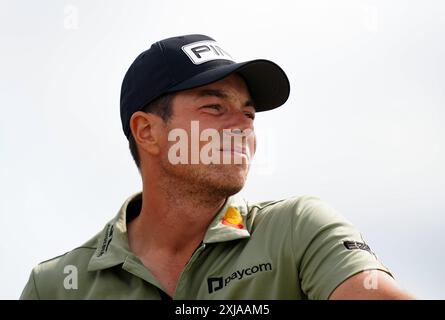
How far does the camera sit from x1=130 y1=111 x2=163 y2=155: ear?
14.3 feet

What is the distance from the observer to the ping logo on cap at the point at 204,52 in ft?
14.2

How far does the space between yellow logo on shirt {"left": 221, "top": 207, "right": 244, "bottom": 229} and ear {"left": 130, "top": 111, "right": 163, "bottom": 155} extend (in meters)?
0.61

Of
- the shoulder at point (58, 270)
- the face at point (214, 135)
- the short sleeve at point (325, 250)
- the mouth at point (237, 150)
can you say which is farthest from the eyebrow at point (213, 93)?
the shoulder at point (58, 270)

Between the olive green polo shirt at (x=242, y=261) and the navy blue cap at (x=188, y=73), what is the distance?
0.69 metres

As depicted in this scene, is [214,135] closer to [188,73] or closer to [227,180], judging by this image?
[227,180]

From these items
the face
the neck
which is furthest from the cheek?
the neck

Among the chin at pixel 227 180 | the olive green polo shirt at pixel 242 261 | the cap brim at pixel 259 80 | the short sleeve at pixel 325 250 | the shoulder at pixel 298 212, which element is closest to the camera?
the short sleeve at pixel 325 250

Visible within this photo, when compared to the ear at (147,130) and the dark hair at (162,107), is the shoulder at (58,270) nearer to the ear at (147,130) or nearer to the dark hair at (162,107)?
the ear at (147,130)

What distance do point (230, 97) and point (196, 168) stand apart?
467 millimetres

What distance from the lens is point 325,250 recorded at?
3.32 metres

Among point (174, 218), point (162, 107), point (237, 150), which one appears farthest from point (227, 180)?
point (162, 107)
